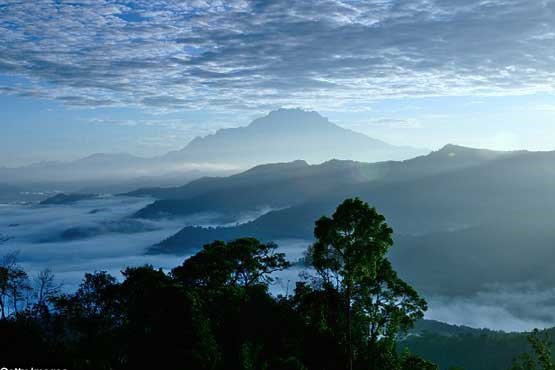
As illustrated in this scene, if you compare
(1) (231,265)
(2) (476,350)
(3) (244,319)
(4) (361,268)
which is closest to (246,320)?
(3) (244,319)

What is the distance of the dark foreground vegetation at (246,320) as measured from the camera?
28.4m

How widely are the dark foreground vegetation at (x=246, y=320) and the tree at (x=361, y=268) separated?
0.06 m

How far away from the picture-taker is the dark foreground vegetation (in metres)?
28.4

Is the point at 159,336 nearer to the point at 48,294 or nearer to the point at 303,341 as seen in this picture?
the point at 303,341

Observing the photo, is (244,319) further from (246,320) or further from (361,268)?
(361,268)

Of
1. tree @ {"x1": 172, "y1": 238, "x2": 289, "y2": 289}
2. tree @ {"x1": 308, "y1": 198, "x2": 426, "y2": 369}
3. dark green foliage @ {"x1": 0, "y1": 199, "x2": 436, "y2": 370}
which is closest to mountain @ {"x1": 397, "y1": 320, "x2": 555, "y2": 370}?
tree @ {"x1": 172, "y1": 238, "x2": 289, "y2": 289}

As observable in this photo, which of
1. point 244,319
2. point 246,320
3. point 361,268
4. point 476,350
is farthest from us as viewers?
point 476,350

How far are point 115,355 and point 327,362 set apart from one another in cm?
1573

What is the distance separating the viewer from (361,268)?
27562mm

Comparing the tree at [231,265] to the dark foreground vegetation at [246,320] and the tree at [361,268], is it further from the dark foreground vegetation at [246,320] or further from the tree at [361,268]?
the tree at [361,268]

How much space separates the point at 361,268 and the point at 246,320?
1671 cm

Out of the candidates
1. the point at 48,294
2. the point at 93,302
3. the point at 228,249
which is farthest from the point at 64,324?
the point at 228,249

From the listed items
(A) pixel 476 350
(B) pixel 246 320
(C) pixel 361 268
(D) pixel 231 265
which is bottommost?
(A) pixel 476 350

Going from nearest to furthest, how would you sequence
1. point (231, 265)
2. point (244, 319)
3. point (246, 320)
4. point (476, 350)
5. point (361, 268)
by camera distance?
1. point (361, 268)
2. point (246, 320)
3. point (244, 319)
4. point (231, 265)
5. point (476, 350)
